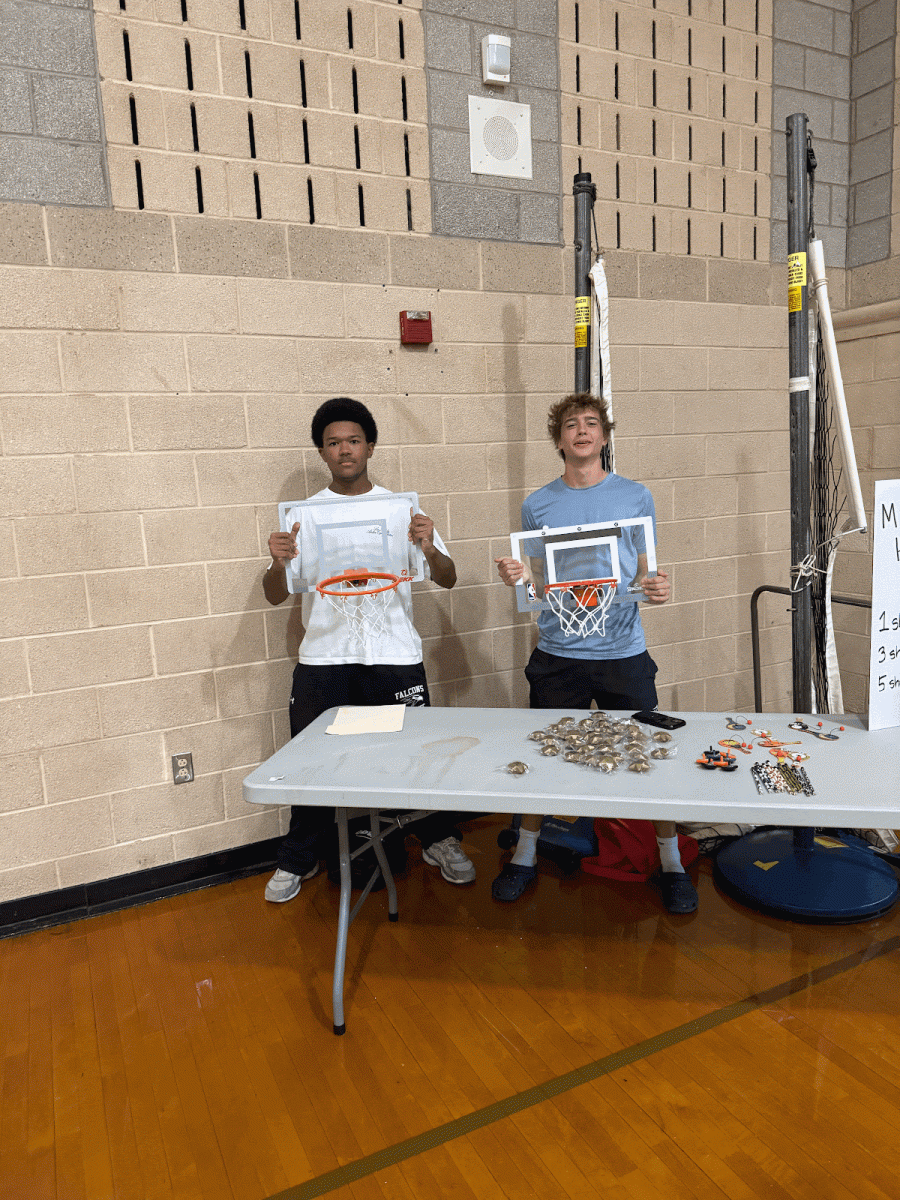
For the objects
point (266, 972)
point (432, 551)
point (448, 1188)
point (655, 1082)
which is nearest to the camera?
point (448, 1188)

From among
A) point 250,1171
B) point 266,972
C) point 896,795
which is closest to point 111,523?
point 266,972

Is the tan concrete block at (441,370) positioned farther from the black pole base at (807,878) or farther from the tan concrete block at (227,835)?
the black pole base at (807,878)

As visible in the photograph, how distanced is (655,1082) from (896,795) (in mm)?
873

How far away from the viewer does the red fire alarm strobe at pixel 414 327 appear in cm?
299

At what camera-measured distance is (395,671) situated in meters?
2.67

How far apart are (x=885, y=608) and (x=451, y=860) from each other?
1.66 m

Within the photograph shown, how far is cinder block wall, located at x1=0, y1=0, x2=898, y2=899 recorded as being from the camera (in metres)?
2.57

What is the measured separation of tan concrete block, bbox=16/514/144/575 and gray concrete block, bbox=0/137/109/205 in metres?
1.01

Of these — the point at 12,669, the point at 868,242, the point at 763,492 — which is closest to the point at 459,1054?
the point at 12,669

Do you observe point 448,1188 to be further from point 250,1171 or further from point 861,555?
point 861,555

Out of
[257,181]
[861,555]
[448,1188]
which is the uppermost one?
[257,181]

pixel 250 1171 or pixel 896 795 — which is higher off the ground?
pixel 896 795

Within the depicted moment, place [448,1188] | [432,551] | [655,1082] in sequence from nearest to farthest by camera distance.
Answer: [448,1188], [655,1082], [432,551]

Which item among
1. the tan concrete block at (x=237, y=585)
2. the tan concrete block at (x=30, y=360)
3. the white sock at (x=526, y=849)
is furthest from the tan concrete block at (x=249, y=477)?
the white sock at (x=526, y=849)
